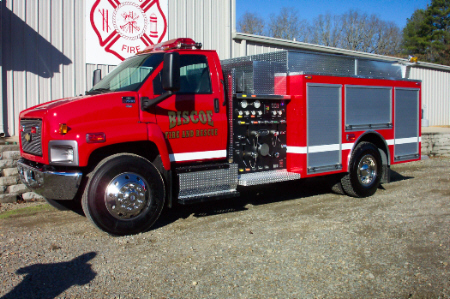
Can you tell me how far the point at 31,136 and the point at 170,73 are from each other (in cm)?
205

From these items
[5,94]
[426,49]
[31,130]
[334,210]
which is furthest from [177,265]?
[426,49]

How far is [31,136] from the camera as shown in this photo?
18.7ft

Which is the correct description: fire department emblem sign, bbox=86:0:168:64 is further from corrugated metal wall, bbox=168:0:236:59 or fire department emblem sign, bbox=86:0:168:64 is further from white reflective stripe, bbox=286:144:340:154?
white reflective stripe, bbox=286:144:340:154

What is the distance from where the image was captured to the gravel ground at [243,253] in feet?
13.1

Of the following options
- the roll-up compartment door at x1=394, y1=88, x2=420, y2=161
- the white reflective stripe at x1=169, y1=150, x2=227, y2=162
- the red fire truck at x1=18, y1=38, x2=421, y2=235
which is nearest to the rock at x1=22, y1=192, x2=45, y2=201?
the red fire truck at x1=18, y1=38, x2=421, y2=235

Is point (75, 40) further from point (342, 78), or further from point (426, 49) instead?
point (426, 49)

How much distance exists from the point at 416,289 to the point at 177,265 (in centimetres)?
237

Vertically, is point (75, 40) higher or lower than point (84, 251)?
higher

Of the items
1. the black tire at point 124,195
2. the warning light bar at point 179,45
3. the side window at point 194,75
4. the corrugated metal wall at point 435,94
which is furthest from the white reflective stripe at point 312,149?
the corrugated metal wall at point 435,94

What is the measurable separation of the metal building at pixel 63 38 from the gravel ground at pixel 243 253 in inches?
126

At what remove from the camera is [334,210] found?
7.07 meters

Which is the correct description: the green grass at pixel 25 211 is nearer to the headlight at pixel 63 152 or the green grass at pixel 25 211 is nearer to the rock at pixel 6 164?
the rock at pixel 6 164

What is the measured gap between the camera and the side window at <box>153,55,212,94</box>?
6266mm

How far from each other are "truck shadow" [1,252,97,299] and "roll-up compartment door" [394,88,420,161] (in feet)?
22.0
